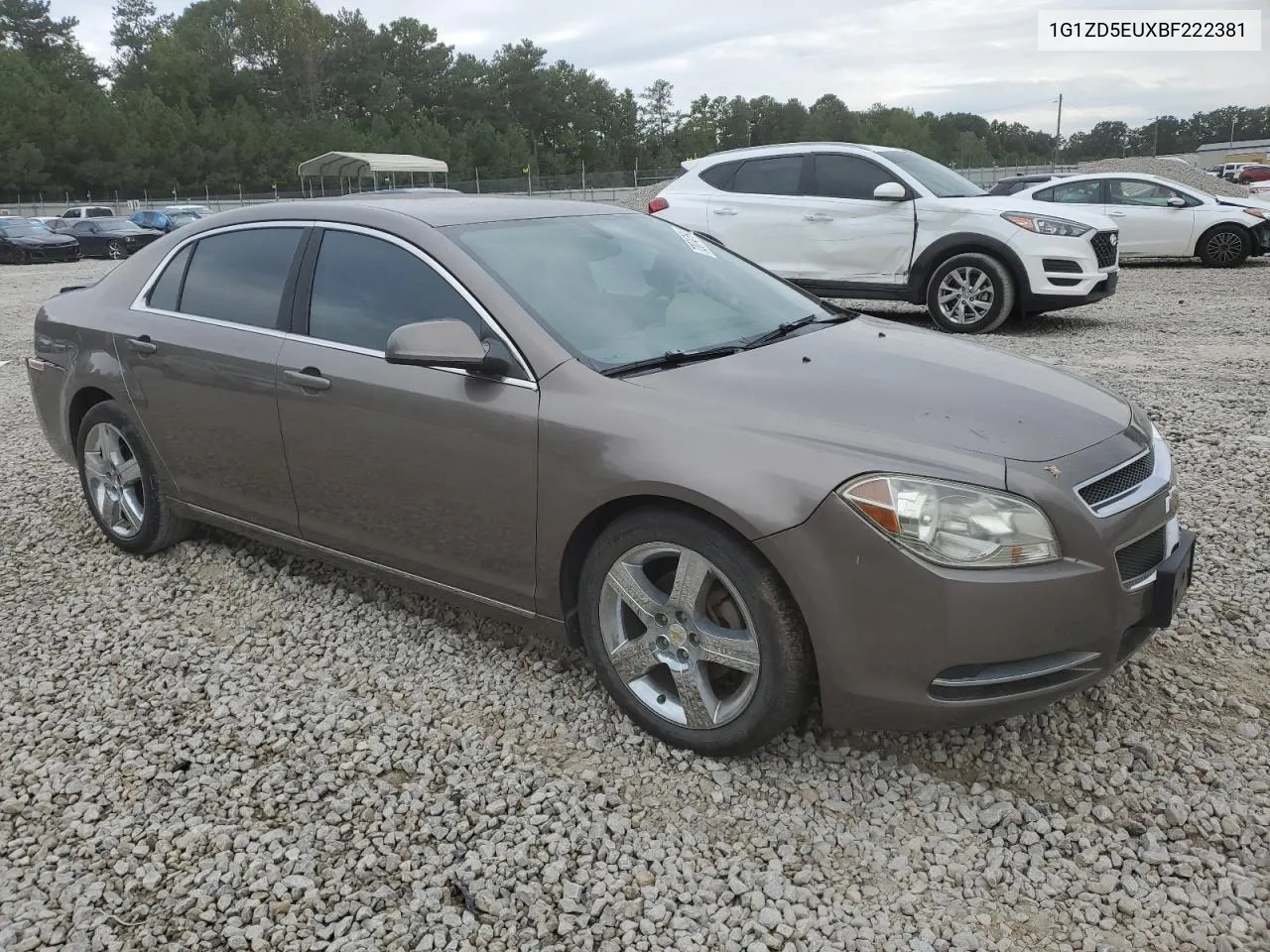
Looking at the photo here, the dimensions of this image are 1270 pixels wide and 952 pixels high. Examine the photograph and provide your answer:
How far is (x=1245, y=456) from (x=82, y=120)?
78.7m

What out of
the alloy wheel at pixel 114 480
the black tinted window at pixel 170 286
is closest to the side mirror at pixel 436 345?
the black tinted window at pixel 170 286

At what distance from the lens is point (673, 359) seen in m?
3.18

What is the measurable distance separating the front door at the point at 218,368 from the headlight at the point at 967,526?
234cm

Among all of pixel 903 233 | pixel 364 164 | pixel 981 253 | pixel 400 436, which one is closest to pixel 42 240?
pixel 364 164

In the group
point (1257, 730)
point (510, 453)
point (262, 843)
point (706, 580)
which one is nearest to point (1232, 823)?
point (1257, 730)

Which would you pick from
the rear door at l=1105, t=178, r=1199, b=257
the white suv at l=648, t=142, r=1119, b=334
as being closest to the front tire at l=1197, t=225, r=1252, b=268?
the rear door at l=1105, t=178, r=1199, b=257

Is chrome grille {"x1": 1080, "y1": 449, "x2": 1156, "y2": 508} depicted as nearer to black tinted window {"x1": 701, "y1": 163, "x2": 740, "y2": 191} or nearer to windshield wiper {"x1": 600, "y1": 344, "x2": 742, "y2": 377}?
windshield wiper {"x1": 600, "y1": 344, "x2": 742, "y2": 377}

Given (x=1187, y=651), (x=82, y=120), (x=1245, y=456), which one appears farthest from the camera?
(x=82, y=120)

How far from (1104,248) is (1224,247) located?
23.3 feet

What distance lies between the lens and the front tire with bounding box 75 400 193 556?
14.7ft

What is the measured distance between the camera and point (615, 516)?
9.80 feet

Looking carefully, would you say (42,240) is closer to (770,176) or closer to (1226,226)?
(770,176)

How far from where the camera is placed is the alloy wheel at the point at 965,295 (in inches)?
377

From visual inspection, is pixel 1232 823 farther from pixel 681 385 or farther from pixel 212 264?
pixel 212 264
